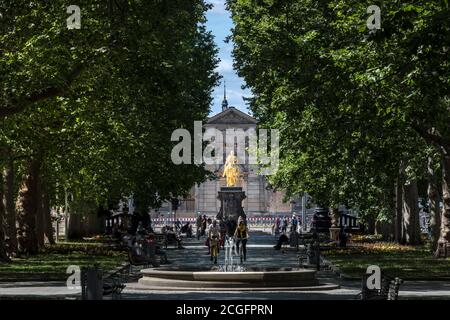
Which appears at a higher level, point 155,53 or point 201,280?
point 155,53

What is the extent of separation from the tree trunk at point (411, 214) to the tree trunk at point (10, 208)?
20.1 m

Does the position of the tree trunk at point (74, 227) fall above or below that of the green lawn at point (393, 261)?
above

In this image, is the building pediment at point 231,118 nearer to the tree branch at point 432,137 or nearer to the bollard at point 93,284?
the tree branch at point 432,137

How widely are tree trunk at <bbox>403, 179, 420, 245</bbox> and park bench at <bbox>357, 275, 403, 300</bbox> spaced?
3591cm

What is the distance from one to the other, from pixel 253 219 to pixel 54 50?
111m

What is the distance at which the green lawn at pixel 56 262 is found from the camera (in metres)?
34.6

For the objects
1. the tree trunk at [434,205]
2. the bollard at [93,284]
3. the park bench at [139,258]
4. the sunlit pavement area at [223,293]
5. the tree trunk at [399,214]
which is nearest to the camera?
the bollard at [93,284]

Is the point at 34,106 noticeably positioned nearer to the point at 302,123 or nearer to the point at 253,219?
the point at 302,123

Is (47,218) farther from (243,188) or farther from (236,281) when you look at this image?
(243,188)

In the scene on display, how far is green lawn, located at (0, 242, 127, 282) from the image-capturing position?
34625 millimetres

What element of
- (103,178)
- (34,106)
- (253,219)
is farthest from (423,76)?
(253,219)

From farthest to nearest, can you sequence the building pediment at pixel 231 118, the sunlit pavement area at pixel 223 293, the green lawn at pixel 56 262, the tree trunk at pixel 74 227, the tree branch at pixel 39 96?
the building pediment at pixel 231 118
the tree trunk at pixel 74 227
the green lawn at pixel 56 262
the tree branch at pixel 39 96
the sunlit pavement area at pixel 223 293

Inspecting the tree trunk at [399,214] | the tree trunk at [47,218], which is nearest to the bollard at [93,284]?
the tree trunk at [47,218]
